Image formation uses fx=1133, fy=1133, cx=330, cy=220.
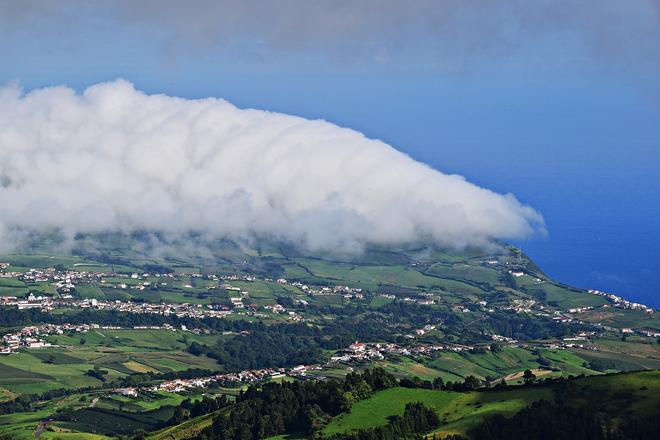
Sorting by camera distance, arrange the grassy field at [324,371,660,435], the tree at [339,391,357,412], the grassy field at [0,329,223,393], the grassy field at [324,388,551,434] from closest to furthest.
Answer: the grassy field at [324,371,660,435], the grassy field at [324,388,551,434], the tree at [339,391,357,412], the grassy field at [0,329,223,393]


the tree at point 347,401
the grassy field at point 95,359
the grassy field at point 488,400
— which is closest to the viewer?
the grassy field at point 488,400

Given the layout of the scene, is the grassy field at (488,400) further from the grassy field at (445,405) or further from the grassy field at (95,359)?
the grassy field at (95,359)

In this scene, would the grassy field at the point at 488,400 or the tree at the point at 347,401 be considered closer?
the grassy field at the point at 488,400

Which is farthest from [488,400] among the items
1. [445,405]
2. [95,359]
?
[95,359]

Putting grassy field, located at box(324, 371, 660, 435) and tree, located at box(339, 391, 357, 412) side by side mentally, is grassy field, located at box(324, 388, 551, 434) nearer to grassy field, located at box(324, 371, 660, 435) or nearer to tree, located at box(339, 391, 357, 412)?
grassy field, located at box(324, 371, 660, 435)

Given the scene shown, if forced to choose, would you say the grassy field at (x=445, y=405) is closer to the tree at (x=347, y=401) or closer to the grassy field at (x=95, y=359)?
the tree at (x=347, y=401)

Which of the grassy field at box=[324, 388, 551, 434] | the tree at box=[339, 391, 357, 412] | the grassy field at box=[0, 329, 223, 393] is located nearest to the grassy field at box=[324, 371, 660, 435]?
the grassy field at box=[324, 388, 551, 434]

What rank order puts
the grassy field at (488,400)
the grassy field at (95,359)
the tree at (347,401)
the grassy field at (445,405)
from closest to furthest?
the grassy field at (488,400), the grassy field at (445,405), the tree at (347,401), the grassy field at (95,359)

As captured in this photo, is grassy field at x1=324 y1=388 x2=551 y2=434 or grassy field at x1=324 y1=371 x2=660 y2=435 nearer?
grassy field at x1=324 y1=371 x2=660 y2=435

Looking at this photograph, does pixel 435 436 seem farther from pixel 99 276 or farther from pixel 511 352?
pixel 99 276

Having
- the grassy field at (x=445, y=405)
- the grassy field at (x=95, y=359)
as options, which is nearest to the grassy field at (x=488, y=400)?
the grassy field at (x=445, y=405)

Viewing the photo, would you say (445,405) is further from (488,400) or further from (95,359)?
(95,359)
